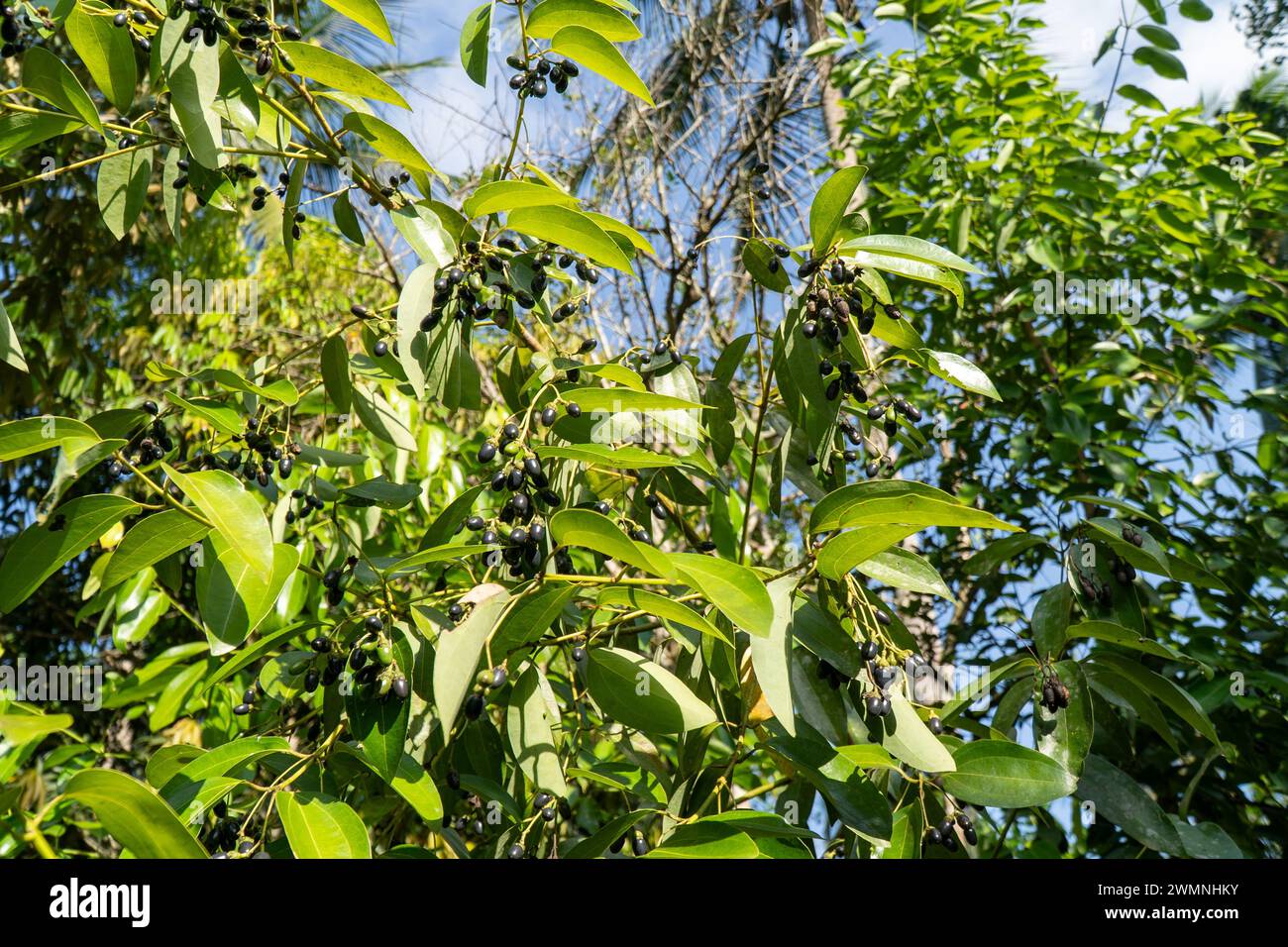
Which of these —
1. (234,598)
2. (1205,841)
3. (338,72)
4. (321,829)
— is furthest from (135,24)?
(1205,841)


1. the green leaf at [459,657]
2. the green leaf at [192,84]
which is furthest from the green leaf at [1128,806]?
the green leaf at [192,84]

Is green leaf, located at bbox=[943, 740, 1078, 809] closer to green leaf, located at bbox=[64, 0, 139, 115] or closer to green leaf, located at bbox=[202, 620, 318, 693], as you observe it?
green leaf, located at bbox=[202, 620, 318, 693]

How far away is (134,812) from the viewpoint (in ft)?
3.01

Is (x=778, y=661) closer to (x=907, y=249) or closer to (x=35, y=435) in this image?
(x=907, y=249)

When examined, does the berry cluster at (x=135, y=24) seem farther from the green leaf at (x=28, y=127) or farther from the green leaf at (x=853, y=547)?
the green leaf at (x=853, y=547)

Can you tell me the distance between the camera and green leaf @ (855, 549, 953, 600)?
1282mm

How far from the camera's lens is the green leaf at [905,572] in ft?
4.21

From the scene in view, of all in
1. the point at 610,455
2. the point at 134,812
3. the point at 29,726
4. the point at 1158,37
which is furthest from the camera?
the point at 1158,37

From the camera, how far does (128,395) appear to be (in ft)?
18.2

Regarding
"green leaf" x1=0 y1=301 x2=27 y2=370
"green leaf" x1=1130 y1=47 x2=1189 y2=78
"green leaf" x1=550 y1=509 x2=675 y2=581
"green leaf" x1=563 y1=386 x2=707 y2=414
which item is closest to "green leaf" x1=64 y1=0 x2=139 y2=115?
"green leaf" x1=0 y1=301 x2=27 y2=370

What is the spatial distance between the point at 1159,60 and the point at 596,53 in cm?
235

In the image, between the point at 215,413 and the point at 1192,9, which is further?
the point at 1192,9

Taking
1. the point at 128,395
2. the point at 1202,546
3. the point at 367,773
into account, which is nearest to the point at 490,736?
the point at 367,773

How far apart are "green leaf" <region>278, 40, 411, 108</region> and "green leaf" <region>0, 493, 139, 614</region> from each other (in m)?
0.64
